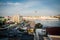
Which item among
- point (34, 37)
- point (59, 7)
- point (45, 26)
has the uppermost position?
point (59, 7)

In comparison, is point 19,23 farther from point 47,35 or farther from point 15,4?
point 47,35

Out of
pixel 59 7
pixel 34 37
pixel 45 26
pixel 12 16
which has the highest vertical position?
pixel 59 7

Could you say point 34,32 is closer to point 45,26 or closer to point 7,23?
point 45,26

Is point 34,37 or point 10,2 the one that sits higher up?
point 10,2

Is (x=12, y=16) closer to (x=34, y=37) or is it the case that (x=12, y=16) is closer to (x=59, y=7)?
(x=34, y=37)

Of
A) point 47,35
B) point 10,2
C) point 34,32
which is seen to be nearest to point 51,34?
point 47,35

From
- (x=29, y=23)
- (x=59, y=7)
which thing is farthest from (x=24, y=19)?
(x=59, y=7)

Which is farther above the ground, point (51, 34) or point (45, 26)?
point (45, 26)

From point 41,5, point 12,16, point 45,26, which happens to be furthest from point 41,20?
point 12,16
